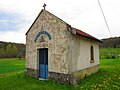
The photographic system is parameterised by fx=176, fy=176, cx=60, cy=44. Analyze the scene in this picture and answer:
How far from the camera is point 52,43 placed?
43.8 feet

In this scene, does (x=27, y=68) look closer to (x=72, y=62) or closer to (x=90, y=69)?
(x=72, y=62)

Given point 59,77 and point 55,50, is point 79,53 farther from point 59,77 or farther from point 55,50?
point 59,77

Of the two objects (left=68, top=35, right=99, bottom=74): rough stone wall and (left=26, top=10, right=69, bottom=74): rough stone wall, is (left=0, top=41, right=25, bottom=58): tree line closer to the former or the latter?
(left=26, top=10, right=69, bottom=74): rough stone wall

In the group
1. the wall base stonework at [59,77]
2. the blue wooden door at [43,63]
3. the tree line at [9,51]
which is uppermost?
the tree line at [9,51]

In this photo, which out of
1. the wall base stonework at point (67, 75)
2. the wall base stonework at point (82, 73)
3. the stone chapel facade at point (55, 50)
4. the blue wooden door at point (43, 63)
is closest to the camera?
the wall base stonework at point (67, 75)

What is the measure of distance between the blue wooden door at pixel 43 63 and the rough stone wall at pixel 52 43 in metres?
0.34

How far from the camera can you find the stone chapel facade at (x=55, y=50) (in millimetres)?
12500

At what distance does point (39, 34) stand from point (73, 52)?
3.38 m

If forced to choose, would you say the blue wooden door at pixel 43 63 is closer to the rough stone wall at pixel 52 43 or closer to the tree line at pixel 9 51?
the rough stone wall at pixel 52 43

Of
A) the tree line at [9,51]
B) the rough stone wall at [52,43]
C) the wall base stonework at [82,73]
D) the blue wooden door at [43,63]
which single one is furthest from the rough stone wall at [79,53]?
the tree line at [9,51]

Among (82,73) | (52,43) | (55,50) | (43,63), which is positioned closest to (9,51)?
(43,63)

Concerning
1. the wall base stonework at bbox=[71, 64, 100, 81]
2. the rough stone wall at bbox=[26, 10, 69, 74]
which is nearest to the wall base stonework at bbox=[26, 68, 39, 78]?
the rough stone wall at bbox=[26, 10, 69, 74]

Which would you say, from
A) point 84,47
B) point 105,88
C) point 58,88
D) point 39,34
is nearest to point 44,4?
point 39,34

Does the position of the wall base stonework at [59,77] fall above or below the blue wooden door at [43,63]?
below
